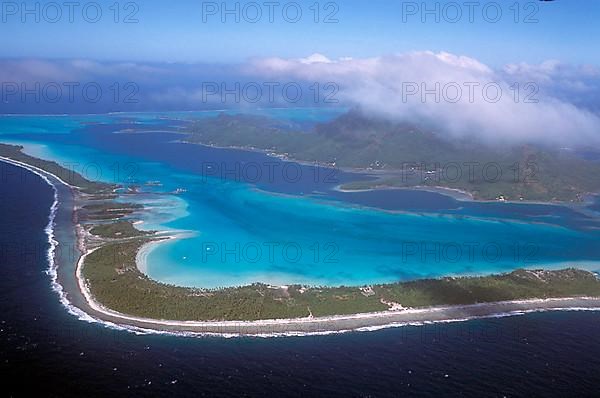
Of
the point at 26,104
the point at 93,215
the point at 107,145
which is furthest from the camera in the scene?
the point at 26,104

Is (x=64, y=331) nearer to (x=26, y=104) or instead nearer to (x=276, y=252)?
(x=276, y=252)

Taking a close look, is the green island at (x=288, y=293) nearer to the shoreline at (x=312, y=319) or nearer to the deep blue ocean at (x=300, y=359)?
the shoreline at (x=312, y=319)

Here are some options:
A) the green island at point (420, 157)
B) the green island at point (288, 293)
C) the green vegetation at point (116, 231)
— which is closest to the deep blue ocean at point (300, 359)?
the green island at point (288, 293)

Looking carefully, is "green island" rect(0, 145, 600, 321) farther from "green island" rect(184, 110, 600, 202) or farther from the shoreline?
"green island" rect(184, 110, 600, 202)

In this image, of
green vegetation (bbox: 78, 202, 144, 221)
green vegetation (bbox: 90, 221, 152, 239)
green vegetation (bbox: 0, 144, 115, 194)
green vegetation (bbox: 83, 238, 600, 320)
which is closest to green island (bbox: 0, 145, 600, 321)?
green vegetation (bbox: 83, 238, 600, 320)

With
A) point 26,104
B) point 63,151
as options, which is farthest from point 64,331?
point 26,104
